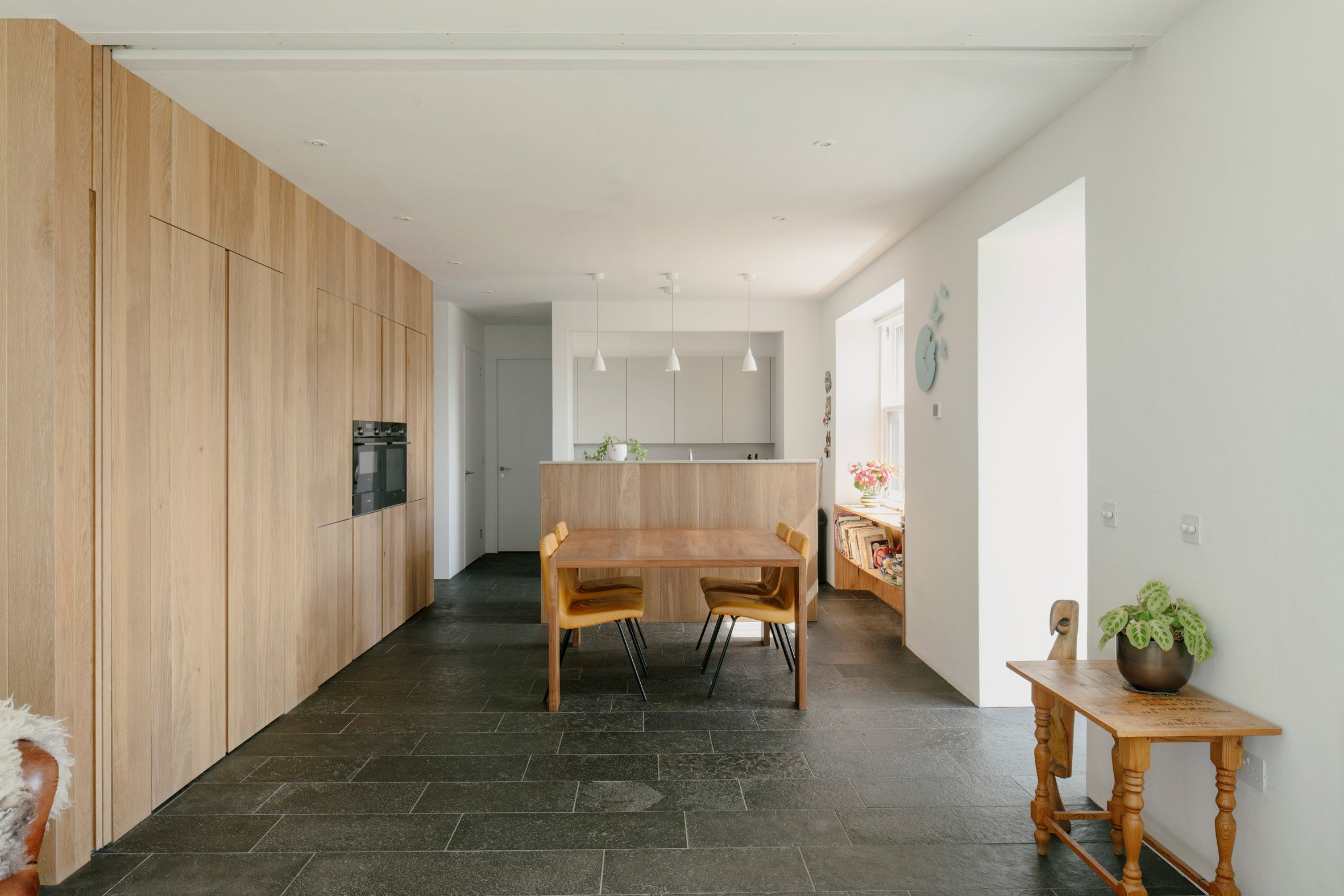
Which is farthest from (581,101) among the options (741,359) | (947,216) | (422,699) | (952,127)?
(741,359)

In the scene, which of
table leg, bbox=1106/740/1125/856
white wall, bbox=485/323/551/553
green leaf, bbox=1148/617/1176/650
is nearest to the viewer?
green leaf, bbox=1148/617/1176/650

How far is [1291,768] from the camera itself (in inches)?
76.3

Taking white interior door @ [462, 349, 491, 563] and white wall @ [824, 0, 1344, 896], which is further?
white interior door @ [462, 349, 491, 563]

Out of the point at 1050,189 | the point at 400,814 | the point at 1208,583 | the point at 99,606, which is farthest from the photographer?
the point at 1050,189

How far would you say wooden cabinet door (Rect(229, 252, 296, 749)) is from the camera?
3217 mm

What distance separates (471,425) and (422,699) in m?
4.45

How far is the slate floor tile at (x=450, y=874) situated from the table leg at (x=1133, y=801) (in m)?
1.48

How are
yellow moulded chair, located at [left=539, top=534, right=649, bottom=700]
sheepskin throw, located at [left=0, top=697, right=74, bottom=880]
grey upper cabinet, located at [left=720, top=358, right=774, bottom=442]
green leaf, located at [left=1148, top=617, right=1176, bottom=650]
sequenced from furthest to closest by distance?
1. grey upper cabinet, located at [left=720, top=358, right=774, bottom=442]
2. yellow moulded chair, located at [left=539, top=534, right=649, bottom=700]
3. green leaf, located at [left=1148, top=617, right=1176, bottom=650]
4. sheepskin throw, located at [left=0, top=697, right=74, bottom=880]

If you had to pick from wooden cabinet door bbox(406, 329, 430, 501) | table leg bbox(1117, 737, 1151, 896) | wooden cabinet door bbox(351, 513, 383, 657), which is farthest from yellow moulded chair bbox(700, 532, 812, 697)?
wooden cabinet door bbox(406, 329, 430, 501)

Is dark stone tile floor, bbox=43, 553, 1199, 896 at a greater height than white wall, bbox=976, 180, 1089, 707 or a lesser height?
lesser

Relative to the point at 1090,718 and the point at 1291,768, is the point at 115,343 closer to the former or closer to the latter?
the point at 1090,718

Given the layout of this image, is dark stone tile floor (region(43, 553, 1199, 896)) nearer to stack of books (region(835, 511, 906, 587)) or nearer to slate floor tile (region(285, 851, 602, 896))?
slate floor tile (region(285, 851, 602, 896))

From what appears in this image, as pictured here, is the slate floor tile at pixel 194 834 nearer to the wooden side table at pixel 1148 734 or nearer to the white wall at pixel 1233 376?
the wooden side table at pixel 1148 734

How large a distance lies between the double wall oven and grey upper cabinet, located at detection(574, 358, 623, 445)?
9.14 ft
